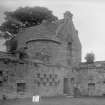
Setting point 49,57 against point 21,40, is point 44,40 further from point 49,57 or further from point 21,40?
point 21,40

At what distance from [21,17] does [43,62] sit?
2118 cm

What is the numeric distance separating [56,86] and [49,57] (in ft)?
17.7

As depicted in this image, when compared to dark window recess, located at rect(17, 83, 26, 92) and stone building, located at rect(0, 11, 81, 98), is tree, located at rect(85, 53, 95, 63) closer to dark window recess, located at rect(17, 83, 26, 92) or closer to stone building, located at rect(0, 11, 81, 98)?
stone building, located at rect(0, 11, 81, 98)

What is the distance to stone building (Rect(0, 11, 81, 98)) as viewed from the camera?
92.0ft

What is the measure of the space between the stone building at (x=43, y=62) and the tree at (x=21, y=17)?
5.03 metres

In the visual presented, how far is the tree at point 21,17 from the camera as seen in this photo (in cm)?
5031

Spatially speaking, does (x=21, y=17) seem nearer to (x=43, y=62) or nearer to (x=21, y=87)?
(x=43, y=62)

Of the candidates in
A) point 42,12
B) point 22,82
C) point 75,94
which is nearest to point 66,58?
point 75,94

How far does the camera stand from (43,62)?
33094 millimetres

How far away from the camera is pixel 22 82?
29.1 m

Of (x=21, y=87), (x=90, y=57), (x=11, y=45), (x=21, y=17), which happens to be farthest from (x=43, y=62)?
(x=21, y=17)

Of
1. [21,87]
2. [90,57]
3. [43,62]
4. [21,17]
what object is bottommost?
[21,87]

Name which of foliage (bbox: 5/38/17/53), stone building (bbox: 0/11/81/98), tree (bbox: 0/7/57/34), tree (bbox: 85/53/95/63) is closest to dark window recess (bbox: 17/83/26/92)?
stone building (bbox: 0/11/81/98)

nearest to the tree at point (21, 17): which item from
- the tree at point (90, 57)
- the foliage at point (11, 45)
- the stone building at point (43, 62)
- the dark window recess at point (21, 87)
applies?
the stone building at point (43, 62)
